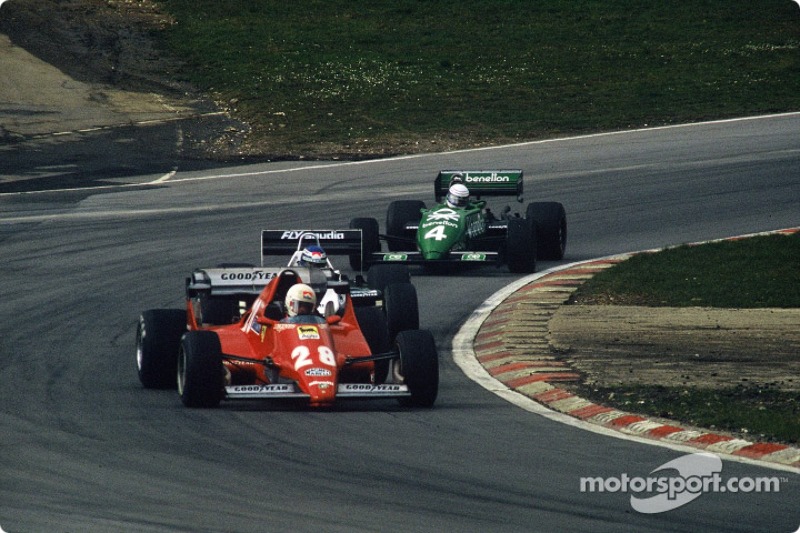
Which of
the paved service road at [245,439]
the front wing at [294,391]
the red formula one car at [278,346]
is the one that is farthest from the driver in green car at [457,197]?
the front wing at [294,391]

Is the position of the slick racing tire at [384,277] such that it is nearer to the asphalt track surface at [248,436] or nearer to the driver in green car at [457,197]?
the asphalt track surface at [248,436]

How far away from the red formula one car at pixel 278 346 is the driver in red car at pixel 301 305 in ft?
0.15

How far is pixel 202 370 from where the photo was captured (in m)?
12.8

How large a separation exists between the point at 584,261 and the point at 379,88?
1939cm

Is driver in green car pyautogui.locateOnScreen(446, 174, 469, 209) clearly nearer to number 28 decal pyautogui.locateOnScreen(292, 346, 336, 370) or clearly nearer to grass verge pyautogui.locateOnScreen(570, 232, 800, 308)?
grass verge pyautogui.locateOnScreen(570, 232, 800, 308)

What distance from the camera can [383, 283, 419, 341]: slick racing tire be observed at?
15.6 m

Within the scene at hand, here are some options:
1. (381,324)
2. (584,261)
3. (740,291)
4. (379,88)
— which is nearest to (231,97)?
(379,88)

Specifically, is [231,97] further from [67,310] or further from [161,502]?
[161,502]

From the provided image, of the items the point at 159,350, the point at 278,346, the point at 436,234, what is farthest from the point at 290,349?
the point at 436,234

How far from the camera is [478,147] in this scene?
34.9 m

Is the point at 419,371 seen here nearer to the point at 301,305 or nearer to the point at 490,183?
the point at 301,305

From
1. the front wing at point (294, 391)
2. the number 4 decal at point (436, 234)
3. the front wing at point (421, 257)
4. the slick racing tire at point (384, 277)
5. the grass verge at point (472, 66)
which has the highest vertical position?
the grass verge at point (472, 66)

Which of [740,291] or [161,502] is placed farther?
[740,291]

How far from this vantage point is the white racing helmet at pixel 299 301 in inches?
535
